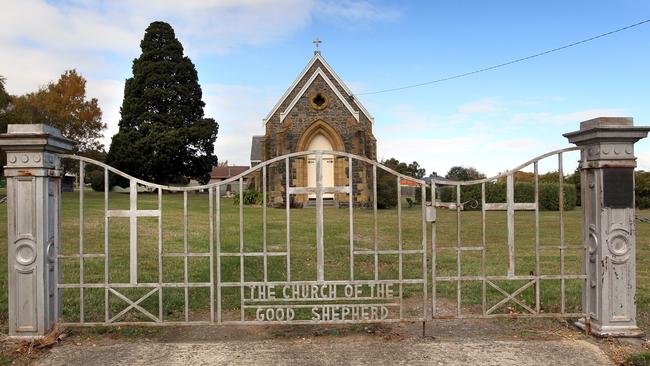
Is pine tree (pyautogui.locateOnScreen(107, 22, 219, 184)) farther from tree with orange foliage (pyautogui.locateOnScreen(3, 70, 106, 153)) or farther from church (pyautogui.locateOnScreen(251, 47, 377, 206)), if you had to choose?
church (pyautogui.locateOnScreen(251, 47, 377, 206))

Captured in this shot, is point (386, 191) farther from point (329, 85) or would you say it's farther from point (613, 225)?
point (613, 225)

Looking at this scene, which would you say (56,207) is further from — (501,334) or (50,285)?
(501,334)

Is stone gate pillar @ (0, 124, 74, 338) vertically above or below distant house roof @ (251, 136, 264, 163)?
below

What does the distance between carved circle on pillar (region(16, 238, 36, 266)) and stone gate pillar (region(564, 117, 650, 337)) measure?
227 inches

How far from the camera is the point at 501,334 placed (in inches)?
207

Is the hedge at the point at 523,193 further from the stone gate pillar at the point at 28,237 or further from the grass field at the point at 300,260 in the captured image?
the stone gate pillar at the point at 28,237

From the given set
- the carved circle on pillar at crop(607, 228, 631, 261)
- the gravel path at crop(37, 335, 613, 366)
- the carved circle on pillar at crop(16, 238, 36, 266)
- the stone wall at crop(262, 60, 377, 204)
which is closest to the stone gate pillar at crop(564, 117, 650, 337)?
the carved circle on pillar at crop(607, 228, 631, 261)

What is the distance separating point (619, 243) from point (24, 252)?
6.06m

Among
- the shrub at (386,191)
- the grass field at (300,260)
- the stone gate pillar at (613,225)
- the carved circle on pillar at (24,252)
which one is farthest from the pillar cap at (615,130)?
the shrub at (386,191)

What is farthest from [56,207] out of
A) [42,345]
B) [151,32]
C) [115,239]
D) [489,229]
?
[151,32]

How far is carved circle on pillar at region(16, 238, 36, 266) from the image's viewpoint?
491 centimetres

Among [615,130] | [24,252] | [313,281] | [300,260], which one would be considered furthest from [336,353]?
[300,260]

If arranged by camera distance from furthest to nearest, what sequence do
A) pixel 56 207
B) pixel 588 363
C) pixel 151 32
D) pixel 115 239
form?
pixel 151 32
pixel 115 239
pixel 56 207
pixel 588 363

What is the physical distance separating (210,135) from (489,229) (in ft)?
84.9
